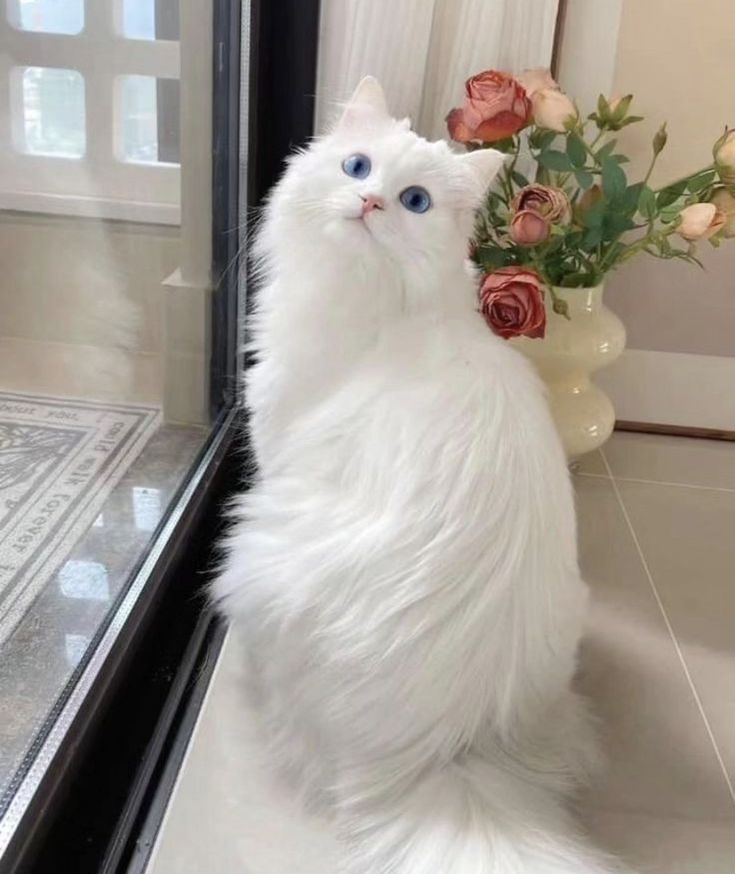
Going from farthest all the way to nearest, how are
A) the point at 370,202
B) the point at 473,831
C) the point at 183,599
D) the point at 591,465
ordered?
the point at 591,465 → the point at 183,599 → the point at 370,202 → the point at 473,831

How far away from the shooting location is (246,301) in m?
1.55

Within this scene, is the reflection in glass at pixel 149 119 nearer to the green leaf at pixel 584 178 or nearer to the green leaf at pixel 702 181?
the green leaf at pixel 584 178

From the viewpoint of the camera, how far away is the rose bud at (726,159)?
4.28 feet

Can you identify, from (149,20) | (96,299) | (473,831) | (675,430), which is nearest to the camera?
(473,831)

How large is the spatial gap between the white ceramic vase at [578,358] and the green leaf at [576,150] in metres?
0.19

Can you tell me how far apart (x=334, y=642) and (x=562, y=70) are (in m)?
1.21

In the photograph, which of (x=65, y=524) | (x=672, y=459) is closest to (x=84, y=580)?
(x=65, y=524)

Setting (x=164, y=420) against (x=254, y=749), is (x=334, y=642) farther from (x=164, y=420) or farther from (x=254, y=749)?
(x=164, y=420)

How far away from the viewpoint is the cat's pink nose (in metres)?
0.91

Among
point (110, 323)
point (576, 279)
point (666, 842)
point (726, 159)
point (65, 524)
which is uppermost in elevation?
point (726, 159)

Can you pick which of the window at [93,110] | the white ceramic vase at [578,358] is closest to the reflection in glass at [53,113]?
the window at [93,110]

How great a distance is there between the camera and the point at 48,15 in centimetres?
127

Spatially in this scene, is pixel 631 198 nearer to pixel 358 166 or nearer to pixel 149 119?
pixel 358 166

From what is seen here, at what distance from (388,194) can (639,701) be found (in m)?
0.69
